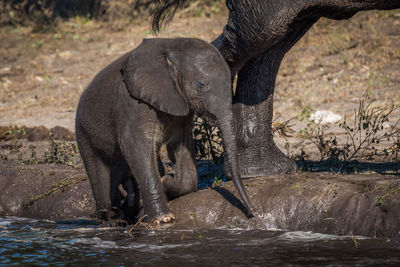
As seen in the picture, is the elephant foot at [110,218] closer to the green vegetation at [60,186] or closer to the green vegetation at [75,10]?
the green vegetation at [60,186]

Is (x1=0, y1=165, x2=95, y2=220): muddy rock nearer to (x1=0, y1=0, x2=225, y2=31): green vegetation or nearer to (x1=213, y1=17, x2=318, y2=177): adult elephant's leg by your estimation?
(x1=213, y1=17, x2=318, y2=177): adult elephant's leg

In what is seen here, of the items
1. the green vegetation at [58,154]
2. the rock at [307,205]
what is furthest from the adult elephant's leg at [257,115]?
the green vegetation at [58,154]

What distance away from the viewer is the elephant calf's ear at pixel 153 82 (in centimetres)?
495

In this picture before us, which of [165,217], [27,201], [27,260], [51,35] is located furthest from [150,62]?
[51,35]

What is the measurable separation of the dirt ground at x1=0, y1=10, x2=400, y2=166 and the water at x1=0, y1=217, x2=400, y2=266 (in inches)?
107

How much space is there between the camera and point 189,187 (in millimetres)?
5453

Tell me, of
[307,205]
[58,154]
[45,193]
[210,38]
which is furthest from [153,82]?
[210,38]

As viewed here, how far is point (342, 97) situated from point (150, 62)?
4.68 m

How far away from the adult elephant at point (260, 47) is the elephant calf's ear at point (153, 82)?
493mm

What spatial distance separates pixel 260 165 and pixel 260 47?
103cm

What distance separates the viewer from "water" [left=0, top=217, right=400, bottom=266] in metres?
4.37

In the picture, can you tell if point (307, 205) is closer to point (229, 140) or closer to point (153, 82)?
point (229, 140)

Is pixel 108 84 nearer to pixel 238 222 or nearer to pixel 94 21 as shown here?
pixel 238 222

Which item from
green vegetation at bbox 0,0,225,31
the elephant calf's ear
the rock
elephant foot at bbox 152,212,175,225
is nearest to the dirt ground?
green vegetation at bbox 0,0,225,31
